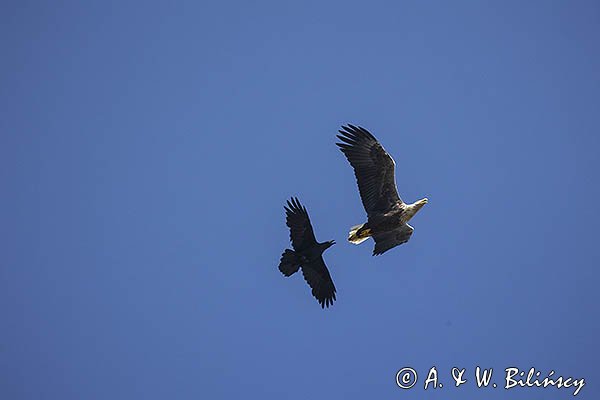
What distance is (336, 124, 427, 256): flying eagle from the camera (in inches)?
737

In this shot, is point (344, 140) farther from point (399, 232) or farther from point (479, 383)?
point (479, 383)

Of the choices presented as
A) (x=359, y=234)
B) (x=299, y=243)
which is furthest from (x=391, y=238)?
(x=299, y=243)

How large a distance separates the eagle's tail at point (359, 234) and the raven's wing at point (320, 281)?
1.71 meters

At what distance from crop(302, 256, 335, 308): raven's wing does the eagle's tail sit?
1708 mm

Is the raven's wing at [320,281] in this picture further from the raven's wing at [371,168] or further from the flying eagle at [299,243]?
the raven's wing at [371,168]

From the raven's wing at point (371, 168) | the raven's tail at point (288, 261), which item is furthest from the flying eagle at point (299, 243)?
the raven's wing at point (371, 168)

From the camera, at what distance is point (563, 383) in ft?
70.7

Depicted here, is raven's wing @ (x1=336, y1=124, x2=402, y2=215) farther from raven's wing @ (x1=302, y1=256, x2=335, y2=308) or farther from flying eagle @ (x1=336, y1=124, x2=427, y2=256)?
raven's wing @ (x1=302, y1=256, x2=335, y2=308)

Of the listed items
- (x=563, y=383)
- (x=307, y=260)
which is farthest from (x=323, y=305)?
(x=563, y=383)

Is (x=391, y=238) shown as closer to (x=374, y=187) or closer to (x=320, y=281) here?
(x=374, y=187)

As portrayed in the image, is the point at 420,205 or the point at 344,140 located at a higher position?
the point at 344,140

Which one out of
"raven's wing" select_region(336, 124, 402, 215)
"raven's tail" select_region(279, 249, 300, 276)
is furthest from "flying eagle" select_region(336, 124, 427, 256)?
"raven's tail" select_region(279, 249, 300, 276)

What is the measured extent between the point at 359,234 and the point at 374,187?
1.03m

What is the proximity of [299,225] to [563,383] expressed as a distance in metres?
7.68
